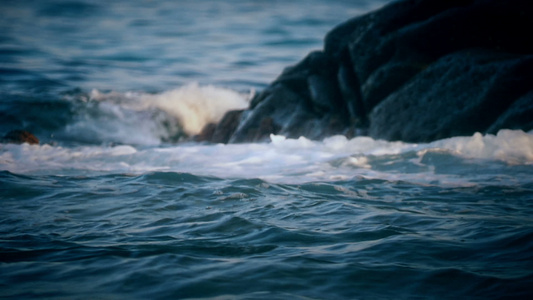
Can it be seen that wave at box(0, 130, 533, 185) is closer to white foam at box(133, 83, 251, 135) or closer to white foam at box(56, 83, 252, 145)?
white foam at box(56, 83, 252, 145)

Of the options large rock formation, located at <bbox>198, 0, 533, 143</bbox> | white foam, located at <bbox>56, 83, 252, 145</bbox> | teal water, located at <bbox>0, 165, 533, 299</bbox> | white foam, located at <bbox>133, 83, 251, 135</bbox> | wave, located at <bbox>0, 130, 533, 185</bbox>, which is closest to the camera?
teal water, located at <bbox>0, 165, 533, 299</bbox>

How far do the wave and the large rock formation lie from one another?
0.73m

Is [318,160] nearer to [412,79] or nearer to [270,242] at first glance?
[412,79]

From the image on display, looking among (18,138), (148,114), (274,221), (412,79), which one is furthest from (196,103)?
(274,221)

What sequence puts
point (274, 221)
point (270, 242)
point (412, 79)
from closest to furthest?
point (270, 242)
point (274, 221)
point (412, 79)

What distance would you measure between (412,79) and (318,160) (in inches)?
118

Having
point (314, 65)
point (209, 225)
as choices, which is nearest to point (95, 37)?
point (314, 65)

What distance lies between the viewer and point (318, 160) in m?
7.96

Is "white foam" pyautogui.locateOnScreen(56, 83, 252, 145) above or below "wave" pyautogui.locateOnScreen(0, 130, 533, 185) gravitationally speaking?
above

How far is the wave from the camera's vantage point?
657 centimetres

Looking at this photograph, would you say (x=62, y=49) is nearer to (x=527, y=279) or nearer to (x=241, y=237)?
(x=241, y=237)

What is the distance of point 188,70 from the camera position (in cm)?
2045

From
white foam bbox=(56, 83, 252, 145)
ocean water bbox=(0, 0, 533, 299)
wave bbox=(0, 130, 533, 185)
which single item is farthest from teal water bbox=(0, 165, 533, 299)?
white foam bbox=(56, 83, 252, 145)

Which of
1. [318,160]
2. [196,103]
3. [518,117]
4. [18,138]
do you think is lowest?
[318,160]
